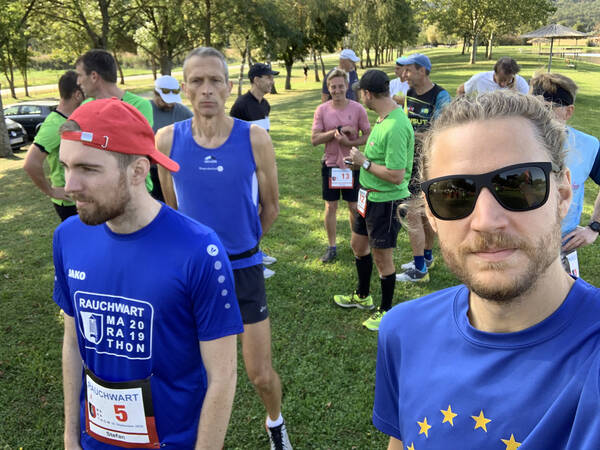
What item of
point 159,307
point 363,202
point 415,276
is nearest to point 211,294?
point 159,307

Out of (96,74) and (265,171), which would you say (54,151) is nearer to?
(96,74)

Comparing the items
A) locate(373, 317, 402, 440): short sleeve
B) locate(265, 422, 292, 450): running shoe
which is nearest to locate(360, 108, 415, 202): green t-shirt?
locate(265, 422, 292, 450): running shoe

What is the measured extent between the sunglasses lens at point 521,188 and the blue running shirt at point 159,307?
1.10m

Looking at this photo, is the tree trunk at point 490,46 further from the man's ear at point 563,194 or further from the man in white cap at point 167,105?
the man's ear at point 563,194

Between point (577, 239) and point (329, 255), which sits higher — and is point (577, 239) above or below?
above

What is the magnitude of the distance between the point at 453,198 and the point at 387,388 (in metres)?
0.68

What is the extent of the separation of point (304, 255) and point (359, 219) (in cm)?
181

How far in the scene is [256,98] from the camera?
702cm

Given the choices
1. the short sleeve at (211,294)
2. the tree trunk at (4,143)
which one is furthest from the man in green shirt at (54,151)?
the tree trunk at (4,143)

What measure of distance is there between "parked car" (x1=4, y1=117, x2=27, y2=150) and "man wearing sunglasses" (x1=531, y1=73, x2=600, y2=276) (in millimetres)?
18039

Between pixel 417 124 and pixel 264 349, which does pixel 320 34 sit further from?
pixel 264 349

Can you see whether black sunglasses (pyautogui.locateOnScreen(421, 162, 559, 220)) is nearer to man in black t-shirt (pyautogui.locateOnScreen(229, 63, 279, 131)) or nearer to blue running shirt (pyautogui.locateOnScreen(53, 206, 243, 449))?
blue running shirt (pyautogui.locateOnScreen(53, 206, 243, 449))

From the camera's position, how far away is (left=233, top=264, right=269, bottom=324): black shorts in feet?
9.73

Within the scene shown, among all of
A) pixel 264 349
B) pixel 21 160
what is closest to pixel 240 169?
pixel 264 349
